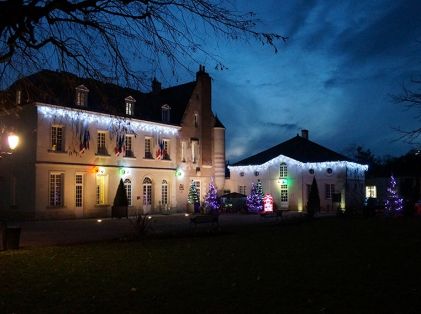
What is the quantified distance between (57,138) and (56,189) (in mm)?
3115

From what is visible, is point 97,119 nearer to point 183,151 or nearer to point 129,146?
point 129,146

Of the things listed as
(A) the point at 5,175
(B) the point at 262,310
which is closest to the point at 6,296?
(B) the point at 262,310

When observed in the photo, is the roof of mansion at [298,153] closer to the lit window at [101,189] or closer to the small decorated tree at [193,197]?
the small decorated tree at [193,197]

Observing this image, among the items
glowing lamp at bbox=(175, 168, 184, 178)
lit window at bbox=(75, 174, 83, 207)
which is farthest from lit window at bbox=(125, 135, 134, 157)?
glowing lamp at bbox=(175, 168, 184, 178)

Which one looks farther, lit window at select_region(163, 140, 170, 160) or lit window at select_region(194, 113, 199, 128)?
lit window at select_region(194, 113, 199, 128)

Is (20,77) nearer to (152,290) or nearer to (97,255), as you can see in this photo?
(152,290)

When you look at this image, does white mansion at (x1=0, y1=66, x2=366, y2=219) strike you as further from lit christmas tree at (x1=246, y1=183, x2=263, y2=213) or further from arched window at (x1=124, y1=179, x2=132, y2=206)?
lit christmas tree at (x1=246, y1=183, x2=263, y2=213)

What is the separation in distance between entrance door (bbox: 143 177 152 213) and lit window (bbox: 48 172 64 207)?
7.05 metres

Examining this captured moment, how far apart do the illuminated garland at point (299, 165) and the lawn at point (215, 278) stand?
87.2ft

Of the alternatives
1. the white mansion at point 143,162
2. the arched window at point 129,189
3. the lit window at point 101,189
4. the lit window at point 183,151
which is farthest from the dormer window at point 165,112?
the lit window at point 101,189

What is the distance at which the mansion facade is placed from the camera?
97.3 ft

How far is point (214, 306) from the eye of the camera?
6.79m

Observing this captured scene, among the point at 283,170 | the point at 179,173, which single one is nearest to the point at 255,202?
the point at 283,170

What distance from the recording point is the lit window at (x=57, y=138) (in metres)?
30.4
